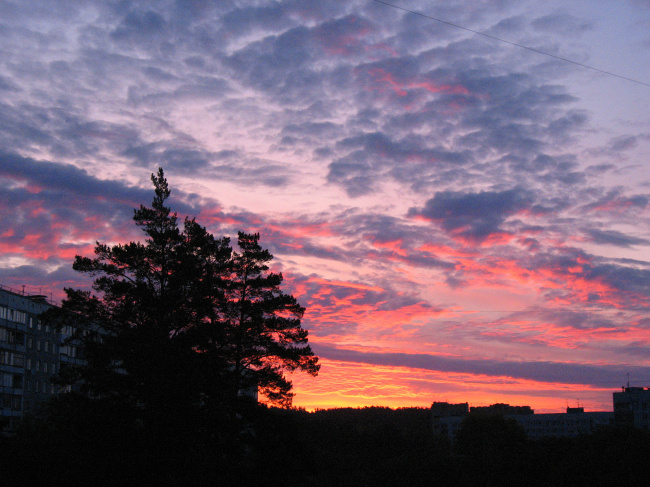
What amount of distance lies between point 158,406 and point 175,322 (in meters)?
4.67

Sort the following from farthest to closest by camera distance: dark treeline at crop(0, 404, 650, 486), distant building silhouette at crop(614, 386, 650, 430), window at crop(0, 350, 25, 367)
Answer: distant building silhouette at crop(614, 386, 650, 430) → window at crop(0, 350, 25, 367) → dark treeline at crop(0, 404, 650, 486)

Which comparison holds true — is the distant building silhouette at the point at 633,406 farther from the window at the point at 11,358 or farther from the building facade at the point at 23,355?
the window at the point at 11,358

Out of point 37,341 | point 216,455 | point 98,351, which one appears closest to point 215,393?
point 216,455

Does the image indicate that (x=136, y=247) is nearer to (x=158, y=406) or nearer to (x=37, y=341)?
(x=158, y=406)

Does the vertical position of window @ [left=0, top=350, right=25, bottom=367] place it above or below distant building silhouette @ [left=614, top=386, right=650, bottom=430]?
above

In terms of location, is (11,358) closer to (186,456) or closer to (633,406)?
(186,456)

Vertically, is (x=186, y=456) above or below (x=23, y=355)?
below

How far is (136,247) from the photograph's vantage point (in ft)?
117

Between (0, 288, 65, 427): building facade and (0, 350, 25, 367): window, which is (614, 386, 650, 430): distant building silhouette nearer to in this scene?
(0, 288, 65, 427): building facade

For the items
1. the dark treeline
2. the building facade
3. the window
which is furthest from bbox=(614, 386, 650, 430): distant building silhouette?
the window

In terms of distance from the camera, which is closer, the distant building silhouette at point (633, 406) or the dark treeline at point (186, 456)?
the dark treeline at point (186, 456)

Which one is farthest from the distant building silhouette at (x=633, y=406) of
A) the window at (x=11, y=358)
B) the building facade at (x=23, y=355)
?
the window at (x=11, y=358)

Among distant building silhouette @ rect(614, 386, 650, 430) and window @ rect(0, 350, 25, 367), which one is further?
distant building silhouette @ rect(614, 386, 650, 430)

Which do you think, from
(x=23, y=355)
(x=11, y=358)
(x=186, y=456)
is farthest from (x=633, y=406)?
(x=186, y=456)
